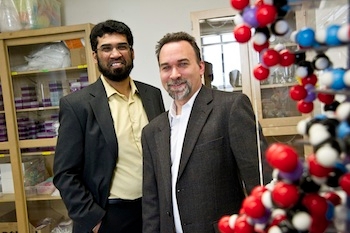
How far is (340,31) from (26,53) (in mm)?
2785

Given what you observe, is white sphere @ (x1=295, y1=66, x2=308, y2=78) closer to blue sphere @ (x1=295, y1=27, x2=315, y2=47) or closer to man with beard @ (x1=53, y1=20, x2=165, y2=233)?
blue sphere @ (x1=295, y1=27, x2=315, y2=47)

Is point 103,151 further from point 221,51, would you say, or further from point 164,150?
point 221,51

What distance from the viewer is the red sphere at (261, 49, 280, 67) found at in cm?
58

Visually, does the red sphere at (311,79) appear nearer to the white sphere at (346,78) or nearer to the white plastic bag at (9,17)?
the white sphere at (346,78)

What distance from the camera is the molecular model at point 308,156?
44 cm

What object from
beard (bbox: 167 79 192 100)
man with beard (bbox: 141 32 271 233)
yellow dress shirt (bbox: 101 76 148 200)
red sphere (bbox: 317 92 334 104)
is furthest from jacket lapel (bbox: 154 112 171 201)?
red sphere (bbox: 317 92 334 104)

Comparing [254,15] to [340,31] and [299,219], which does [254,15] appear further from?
[299,219]

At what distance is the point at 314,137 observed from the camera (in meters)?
0.45

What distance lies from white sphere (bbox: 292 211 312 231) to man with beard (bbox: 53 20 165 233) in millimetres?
1234

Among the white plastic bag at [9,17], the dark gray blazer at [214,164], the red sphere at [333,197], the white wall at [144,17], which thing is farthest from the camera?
the white wall at [144,17]

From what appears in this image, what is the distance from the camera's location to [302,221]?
469 mm

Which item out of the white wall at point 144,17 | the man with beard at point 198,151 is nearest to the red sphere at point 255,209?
the man with beard at point 198,151

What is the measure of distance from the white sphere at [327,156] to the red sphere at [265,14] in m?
0.21

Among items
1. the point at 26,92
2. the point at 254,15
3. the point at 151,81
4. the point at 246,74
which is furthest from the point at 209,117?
the point at 26,92
